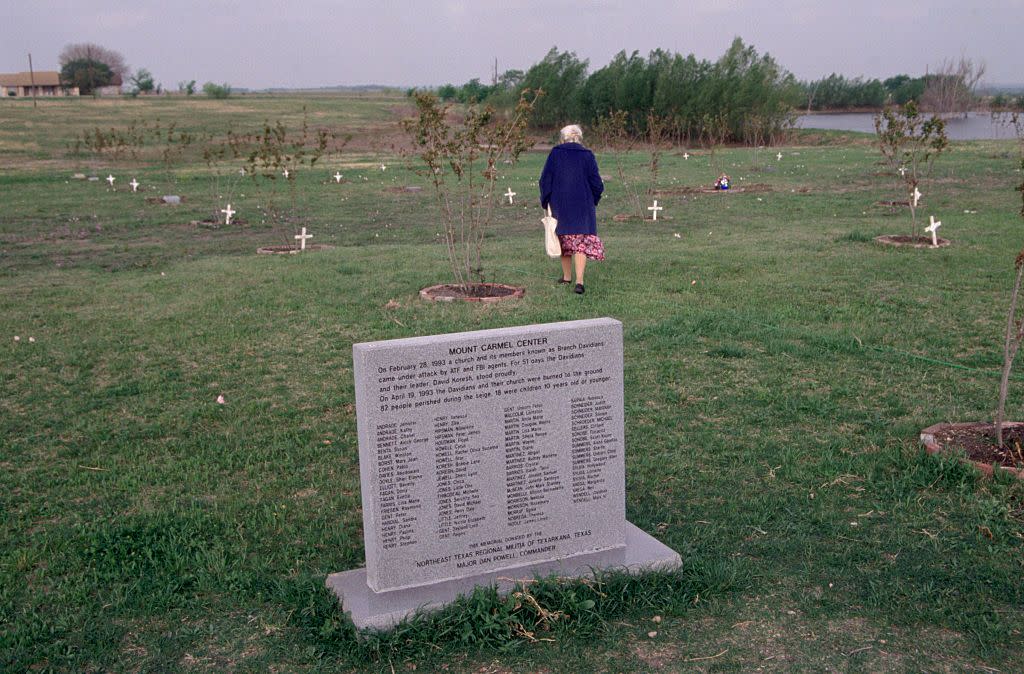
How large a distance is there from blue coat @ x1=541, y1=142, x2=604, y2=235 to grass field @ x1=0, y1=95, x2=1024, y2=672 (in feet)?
2.42

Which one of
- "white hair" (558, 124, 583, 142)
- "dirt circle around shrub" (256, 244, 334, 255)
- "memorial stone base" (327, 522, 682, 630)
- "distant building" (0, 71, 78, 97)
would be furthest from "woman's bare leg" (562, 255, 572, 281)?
"distant building" (0, 71, 78, 97)

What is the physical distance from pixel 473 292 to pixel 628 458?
4.40 meters

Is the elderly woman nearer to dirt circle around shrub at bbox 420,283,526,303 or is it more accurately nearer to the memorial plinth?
dirt circle around shrub at bbox 420,283,526,303

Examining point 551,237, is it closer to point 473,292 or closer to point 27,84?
point 473,292

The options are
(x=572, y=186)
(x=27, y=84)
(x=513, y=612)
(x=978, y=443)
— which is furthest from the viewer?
(x=27, y=84)

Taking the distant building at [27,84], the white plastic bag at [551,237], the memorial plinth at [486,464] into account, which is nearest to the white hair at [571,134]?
the white plastic bag at [551,237]

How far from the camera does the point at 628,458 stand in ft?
17.8

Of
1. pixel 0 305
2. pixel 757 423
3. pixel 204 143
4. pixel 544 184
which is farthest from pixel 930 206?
pixel 204 143

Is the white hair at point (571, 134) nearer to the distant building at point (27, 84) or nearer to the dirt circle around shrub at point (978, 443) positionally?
the dirt circle around shrub at point (978, 443)

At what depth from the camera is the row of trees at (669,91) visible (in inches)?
1590

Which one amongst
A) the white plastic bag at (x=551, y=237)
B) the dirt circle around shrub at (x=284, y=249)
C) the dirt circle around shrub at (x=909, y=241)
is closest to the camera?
the white plastic bag at (x=551, y=237)

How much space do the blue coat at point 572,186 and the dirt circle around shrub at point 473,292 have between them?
853 millimetres

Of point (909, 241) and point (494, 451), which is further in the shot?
point (909, 241)

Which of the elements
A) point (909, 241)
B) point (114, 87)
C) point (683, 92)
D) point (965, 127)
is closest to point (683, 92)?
point (683, 92)
